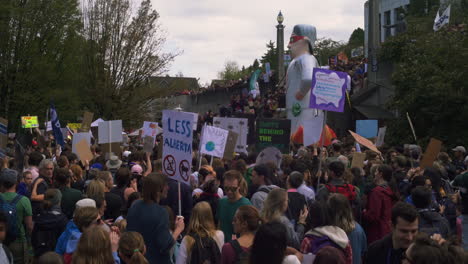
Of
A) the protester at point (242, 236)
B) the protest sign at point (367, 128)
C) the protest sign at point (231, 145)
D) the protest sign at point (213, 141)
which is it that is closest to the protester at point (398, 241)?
the protester at point (242, 236)

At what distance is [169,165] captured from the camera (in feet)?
27.1

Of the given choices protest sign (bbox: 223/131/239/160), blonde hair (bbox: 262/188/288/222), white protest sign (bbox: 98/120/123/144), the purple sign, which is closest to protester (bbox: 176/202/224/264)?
blonde hair (bbox: 262/188/288/222)

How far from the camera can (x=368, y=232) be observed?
8609 mm

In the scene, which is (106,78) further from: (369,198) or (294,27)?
(369,198)

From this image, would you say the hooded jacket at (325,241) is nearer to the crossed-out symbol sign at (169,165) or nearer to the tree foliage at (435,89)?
the crossed-out symbol sign at (169,165)

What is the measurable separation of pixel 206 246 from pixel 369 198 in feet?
10.5

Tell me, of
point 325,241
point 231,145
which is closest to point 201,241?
point 325,241

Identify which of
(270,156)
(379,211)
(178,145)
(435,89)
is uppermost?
(435,89)

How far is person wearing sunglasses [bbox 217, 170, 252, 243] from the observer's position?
7230 mm

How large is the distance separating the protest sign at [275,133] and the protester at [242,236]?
9230mm

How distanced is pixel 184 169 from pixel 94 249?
301cm

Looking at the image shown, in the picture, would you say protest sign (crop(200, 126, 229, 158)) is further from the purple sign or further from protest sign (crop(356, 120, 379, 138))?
protest sign (crop(356, 120, 379, 138))

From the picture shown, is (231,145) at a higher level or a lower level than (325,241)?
higher

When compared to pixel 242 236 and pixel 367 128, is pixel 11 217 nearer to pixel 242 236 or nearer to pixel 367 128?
pixel 242 236
